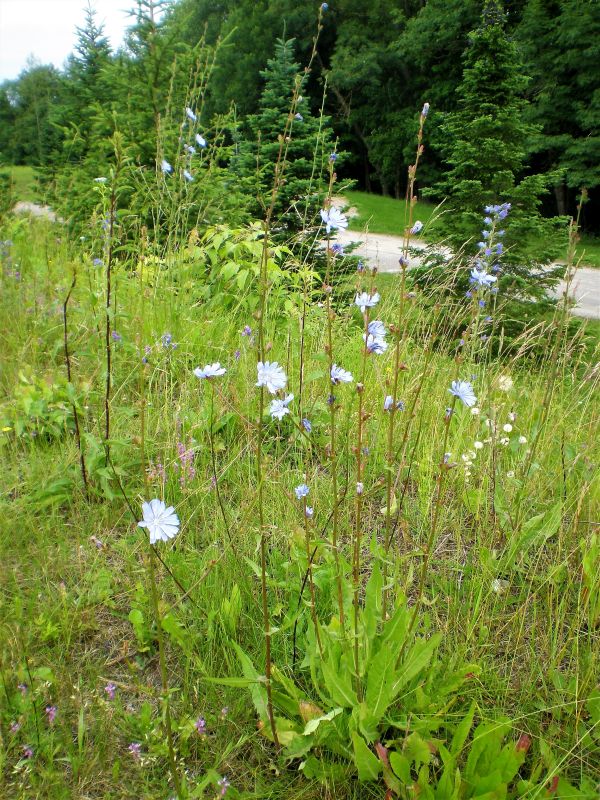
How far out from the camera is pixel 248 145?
6.16 metres

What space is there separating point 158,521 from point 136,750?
62cm

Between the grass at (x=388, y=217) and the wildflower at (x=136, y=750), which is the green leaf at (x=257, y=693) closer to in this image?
the wildflower at (x=136, y=750)

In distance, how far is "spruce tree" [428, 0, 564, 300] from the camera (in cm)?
546

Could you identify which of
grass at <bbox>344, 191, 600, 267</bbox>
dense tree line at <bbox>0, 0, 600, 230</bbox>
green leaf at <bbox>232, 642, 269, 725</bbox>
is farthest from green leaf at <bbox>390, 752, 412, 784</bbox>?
grass at <bbox>344, 191, 600, 267</bbox>

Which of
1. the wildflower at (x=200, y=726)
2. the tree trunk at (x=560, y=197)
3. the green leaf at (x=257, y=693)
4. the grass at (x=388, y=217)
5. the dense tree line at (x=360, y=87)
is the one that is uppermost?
the dense tree line at (x=360, y=87)

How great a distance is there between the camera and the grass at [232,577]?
1.35 meters

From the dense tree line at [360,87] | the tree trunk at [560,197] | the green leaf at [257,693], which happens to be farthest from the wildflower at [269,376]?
the tree trunk at [560,197]

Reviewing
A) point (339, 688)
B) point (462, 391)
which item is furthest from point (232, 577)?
point (462, 391)

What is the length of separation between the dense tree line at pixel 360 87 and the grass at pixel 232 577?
4.28 feet

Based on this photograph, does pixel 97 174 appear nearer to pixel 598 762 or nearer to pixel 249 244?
pixel 249 244

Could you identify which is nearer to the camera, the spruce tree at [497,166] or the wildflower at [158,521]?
the wildflower at [158,521]

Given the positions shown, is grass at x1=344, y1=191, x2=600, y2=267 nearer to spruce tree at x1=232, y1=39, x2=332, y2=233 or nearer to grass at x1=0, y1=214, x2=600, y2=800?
spruce tree at x1=232, y1=39, x2=332, y2=233

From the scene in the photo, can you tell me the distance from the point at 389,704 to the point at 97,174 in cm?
595

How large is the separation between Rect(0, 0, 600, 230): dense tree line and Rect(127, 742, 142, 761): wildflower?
2.08 metres
